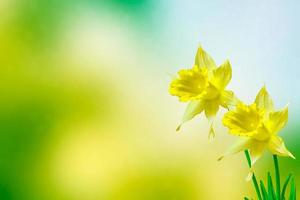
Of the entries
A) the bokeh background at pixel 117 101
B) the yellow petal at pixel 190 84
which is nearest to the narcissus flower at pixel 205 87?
the yellow petal at pixel 190 84

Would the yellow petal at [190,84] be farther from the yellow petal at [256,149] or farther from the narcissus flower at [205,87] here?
the yellow petal at [256,149]

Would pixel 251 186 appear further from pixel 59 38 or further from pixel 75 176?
pixel 59 38

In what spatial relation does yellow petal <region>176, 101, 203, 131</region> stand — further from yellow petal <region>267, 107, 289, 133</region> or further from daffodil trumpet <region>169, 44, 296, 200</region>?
yellow petal <region>267, 107, 289, 133</region>

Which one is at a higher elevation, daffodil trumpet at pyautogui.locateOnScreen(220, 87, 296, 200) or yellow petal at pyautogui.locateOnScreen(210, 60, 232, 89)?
yellow petal at pyautogui.locateOnScreen(210, 60, 232, 89)

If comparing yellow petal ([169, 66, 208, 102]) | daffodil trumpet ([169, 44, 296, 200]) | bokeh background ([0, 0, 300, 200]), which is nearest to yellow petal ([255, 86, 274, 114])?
daffodil trumpet ([169, 44, 296, 200])

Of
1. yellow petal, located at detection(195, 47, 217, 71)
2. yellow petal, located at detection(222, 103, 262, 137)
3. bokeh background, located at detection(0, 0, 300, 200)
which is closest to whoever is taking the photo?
yellow petal, located at detection(222, 103, 262, 137)
